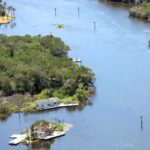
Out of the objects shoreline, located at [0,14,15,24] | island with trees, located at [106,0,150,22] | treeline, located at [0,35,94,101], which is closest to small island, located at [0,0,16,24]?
shoreline, located at [0,14,15,24]

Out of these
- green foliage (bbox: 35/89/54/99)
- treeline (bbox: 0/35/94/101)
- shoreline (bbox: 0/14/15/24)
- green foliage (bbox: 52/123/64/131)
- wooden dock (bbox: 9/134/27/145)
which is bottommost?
wooden dock (bbox: 9/134/27/145)

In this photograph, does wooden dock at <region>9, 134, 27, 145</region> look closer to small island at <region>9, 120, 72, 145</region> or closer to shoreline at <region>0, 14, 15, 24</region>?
small island at <region>9, 120, 72, 145</region>

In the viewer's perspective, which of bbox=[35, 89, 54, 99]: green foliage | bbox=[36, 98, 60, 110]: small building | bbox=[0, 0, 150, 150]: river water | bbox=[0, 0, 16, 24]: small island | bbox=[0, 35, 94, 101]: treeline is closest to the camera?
bbox=[0, 0, 150, 150]: river water

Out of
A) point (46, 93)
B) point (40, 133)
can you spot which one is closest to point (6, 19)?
point (46, 93)

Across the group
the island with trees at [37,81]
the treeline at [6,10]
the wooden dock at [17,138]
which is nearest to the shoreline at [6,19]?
the treeline at [6,10]

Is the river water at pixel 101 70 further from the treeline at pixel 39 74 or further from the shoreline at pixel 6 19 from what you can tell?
the treeline at pixel 39 74

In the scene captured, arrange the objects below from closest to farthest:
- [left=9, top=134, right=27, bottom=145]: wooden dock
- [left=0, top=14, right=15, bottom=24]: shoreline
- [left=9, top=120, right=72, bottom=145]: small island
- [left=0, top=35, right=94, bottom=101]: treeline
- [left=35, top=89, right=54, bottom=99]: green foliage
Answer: [left=9, top=134, right=27, bottom=145]: wooden dock → [left=9, top=120, right=72, bottom=145]: small island → [left=35, top=89, right=54, bottom=99]: green foliage → [left=0, top=35, right=94, bottom=101]: treeline → [left=0, top=14, right=15, bottom=24]: shoreline

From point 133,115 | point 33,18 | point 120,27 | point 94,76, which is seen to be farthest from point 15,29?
point 133,115
